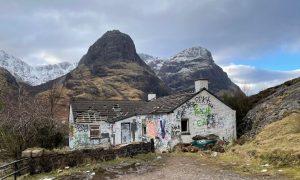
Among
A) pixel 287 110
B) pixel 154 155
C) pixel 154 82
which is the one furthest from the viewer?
pixel 154 82

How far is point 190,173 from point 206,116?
Answer: 43.6ft

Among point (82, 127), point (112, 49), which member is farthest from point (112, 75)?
point (82, 127)

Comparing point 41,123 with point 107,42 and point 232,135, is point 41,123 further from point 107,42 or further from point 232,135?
point 107,42

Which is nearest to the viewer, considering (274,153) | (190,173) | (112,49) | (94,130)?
(190,173)

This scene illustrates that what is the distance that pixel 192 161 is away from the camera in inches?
786

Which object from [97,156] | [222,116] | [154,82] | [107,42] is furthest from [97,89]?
[97,156]

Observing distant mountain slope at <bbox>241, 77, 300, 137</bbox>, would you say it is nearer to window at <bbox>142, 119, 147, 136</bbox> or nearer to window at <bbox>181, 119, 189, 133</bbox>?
window at <bbox>181, 119, 189, 133</bbox>

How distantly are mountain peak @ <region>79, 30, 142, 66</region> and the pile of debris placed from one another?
119452 millimetres

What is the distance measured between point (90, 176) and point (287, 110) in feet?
49.3

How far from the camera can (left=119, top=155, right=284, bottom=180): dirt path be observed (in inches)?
585

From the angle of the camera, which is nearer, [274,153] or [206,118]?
[274,153]

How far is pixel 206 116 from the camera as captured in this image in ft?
95.1

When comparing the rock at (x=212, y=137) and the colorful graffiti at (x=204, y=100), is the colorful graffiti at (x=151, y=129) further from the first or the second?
the rock at (x=212, y=137)

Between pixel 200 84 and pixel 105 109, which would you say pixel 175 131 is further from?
pixel 105 109
